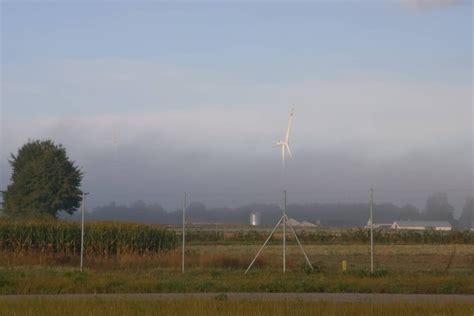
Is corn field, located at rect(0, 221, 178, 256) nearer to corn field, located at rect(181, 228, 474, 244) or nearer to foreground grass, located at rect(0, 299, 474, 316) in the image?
corn field, located at rect(181, 228, 474, 244)

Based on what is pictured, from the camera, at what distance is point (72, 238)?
3700 cm

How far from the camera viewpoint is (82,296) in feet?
63.2

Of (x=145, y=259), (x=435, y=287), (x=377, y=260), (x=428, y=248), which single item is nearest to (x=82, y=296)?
(x=435, y=287)

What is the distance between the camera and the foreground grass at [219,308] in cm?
1511

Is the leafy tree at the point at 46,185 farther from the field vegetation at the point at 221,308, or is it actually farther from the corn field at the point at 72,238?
the field vegetation at the point at 221,308

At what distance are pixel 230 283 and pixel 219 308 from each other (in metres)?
6.59

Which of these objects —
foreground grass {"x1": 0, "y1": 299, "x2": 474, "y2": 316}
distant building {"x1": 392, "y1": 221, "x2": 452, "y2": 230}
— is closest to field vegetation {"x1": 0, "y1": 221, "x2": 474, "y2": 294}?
foreground grass {"x1": 0, "y1": 299, "x2": 474, "y2": 316}

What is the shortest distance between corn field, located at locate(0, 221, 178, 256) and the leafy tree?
95.2ft

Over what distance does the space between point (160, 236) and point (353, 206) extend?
12.5 meters

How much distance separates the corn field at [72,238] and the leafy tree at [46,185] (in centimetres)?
2901

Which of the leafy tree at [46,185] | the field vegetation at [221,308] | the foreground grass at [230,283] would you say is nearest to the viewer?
the field vegetation at [221,308]

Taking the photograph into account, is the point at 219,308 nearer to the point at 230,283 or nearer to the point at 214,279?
the point at 230,283

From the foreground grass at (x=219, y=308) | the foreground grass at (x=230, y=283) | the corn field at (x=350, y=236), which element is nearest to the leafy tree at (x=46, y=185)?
the corn field at (x=350, y=236)

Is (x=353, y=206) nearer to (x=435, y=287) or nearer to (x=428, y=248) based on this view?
(x=435, y=287)
